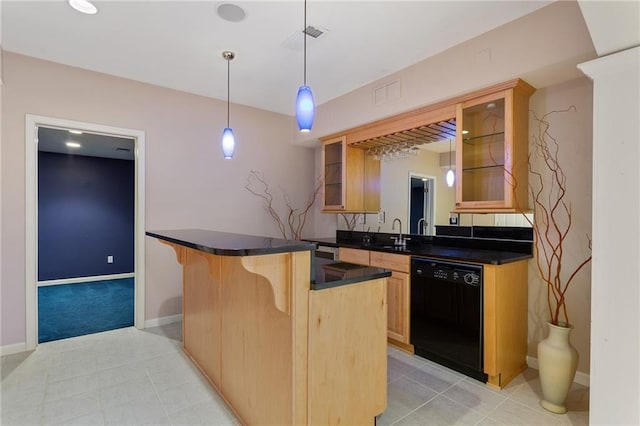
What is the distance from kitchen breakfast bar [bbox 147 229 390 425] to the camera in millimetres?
1539

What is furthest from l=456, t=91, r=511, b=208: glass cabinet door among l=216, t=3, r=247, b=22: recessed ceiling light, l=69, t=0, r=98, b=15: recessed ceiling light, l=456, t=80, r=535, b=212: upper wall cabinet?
l=69, t=0, r=98, b=15: recessed ceiling light

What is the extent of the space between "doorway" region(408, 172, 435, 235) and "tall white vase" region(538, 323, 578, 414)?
1.49 meters

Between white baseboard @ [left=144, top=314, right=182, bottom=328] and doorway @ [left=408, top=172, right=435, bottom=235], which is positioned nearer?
doorway @ [left=408, top=172, right=435, bottom=235]

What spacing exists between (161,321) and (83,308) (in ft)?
4.86

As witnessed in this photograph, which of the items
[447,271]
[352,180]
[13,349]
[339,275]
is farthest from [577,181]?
[13,349]

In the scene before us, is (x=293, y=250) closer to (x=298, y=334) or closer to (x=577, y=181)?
(x=298, y=334)

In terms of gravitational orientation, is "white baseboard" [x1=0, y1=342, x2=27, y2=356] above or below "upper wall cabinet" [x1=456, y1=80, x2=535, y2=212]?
below

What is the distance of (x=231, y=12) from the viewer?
235 centimetres

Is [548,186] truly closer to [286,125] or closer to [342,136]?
[342,136]

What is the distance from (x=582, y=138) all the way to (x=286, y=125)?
3.47 m

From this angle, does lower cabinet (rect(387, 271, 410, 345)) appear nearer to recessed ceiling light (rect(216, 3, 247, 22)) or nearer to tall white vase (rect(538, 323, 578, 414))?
tall white vase (rect(538, 323, 578, 414))

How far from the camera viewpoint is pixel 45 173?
564 centimetres

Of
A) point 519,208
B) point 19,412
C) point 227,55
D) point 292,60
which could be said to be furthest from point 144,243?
point 519,208

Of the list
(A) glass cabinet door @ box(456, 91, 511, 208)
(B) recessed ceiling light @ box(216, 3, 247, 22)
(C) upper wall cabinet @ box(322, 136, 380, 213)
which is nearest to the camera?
(B) recessed ceiling light @ box(216, 3, 247, 22)
